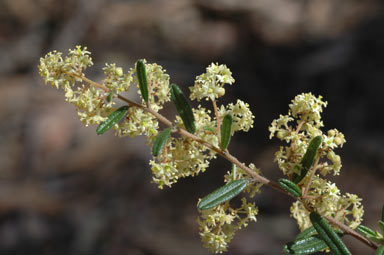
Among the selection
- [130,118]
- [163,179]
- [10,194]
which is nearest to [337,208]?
[163,179]

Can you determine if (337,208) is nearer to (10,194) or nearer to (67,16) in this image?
(10,194)

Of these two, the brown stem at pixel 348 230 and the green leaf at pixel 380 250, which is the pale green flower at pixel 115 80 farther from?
the green leaf at pixel 380 250

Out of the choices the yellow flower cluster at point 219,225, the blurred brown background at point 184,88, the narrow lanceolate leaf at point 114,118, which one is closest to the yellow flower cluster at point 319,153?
the yellow flower cluster at point 219,225

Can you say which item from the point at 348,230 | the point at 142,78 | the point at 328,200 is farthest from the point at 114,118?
the point at 348,230

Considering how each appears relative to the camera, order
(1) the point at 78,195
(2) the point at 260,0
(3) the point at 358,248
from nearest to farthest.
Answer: (3) the point at 358,248, (1) the point at 78,195, (2) the point at 260,0

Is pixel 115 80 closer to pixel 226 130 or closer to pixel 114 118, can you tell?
pixel 114 118

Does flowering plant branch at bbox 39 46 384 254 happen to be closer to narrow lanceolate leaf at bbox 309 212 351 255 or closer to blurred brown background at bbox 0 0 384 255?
narrow lanceolate leaf at bbox 309 212 351 255
